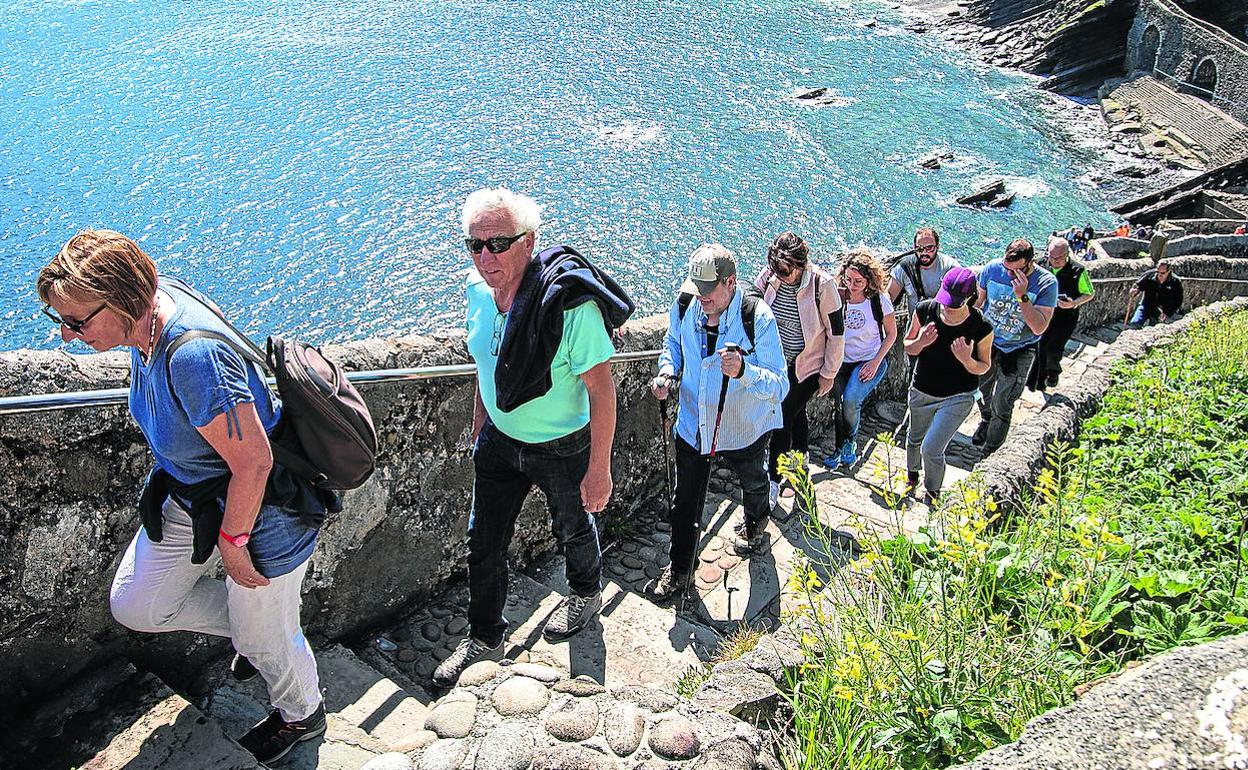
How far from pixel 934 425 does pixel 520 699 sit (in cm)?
373

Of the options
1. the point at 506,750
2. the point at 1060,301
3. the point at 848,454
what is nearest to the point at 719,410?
the point at 506,750

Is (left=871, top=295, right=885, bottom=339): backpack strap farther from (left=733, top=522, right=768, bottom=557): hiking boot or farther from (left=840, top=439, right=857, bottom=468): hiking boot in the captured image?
(left=733, top=522, right=768, bottom=557): hiking boot

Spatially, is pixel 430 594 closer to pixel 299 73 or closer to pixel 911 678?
pixel 911 678

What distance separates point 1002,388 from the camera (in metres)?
7.29

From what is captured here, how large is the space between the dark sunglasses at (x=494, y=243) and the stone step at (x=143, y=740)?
74.8 inches

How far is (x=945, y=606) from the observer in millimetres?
2975

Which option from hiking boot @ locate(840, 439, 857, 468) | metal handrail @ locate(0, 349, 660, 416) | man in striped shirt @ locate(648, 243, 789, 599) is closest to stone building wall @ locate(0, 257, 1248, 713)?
metal handrail @ locate(0, 349, 660, 416)

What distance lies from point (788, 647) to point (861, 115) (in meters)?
46.3

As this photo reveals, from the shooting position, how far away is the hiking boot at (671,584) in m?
4.86

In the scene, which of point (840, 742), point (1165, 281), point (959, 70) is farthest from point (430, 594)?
point (959, 70)

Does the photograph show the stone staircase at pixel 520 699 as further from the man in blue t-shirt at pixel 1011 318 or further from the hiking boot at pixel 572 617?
the man in blue t-shirt at pixel 1011 318

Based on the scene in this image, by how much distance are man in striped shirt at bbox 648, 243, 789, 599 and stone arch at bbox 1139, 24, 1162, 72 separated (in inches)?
2092

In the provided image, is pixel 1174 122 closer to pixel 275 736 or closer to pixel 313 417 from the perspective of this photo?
pixel 313 417

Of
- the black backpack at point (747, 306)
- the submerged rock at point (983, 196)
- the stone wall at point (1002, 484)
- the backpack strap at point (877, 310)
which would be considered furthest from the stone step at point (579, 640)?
the submerged rock at point (983, 196)
